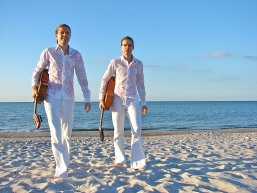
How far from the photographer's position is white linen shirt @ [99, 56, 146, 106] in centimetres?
392

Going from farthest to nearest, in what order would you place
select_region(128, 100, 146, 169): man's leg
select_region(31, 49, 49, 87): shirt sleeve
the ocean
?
1. the ocean
2. select_region(128, 100, 146, 169): man's leg
3. select_region(31, 49, 49, 87): shirt sleeve

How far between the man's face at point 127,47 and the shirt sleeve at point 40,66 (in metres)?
1.26

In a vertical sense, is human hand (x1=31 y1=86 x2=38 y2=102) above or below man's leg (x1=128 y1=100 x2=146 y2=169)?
above

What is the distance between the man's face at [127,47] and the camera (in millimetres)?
3939

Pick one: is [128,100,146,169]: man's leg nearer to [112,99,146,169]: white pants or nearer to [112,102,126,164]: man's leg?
[112,99,146,169]: white pants

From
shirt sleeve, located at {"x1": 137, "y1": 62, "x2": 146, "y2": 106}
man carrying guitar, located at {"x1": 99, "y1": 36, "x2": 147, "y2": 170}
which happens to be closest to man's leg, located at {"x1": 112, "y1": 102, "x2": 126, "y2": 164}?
man carrying guitar, located at {"x1": 99, "y1": 36, "x2": 147, "y2": 170}

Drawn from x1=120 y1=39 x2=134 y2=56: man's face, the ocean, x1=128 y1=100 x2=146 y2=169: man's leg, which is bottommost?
the ocean

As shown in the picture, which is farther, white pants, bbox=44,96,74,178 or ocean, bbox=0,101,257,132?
ocean, bbox=0,101,257,132

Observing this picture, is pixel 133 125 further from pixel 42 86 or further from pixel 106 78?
pixel 42 86

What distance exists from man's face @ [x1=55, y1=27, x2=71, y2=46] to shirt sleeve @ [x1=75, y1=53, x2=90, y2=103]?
11.2 inches

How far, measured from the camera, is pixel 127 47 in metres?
3.94

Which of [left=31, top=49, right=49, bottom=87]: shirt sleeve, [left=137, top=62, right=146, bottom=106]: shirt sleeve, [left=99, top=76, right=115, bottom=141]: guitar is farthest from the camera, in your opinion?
[left=137, top=62, right=146, bottom=106]: shirt sleeve

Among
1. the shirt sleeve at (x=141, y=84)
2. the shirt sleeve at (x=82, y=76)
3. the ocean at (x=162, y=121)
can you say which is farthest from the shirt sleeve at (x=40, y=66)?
the ocean at (x=162, y=121)

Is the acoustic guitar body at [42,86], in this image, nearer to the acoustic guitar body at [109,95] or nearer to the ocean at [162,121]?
the acoustic guitar body at [109,95]
